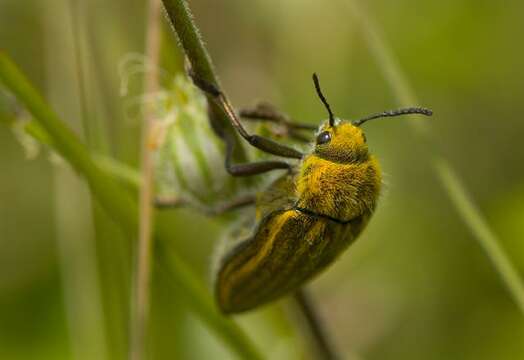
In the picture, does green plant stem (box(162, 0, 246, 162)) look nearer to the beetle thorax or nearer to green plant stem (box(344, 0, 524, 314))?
the beetle thorax

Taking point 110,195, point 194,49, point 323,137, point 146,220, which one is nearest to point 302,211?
point 323,137

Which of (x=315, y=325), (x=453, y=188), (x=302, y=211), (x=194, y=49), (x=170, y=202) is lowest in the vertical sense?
(x=315, y=325)

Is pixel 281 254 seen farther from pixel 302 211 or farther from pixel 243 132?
pixel 243 132

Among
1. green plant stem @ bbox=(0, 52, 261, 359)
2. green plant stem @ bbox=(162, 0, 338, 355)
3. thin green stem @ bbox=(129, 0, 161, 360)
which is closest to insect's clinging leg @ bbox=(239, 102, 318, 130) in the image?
green plant stem @ bbox=(162, 0, 338, 355)

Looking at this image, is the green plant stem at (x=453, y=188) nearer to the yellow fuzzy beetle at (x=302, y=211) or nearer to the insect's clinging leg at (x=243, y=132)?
the yellow fuzzy beetle at (x=302, y=211)

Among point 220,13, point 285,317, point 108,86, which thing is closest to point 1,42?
point 108,86

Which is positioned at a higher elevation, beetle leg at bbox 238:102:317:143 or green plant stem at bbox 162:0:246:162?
green plant stem at bbox 162:0:246:162

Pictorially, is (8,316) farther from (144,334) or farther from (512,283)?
(512,283)
